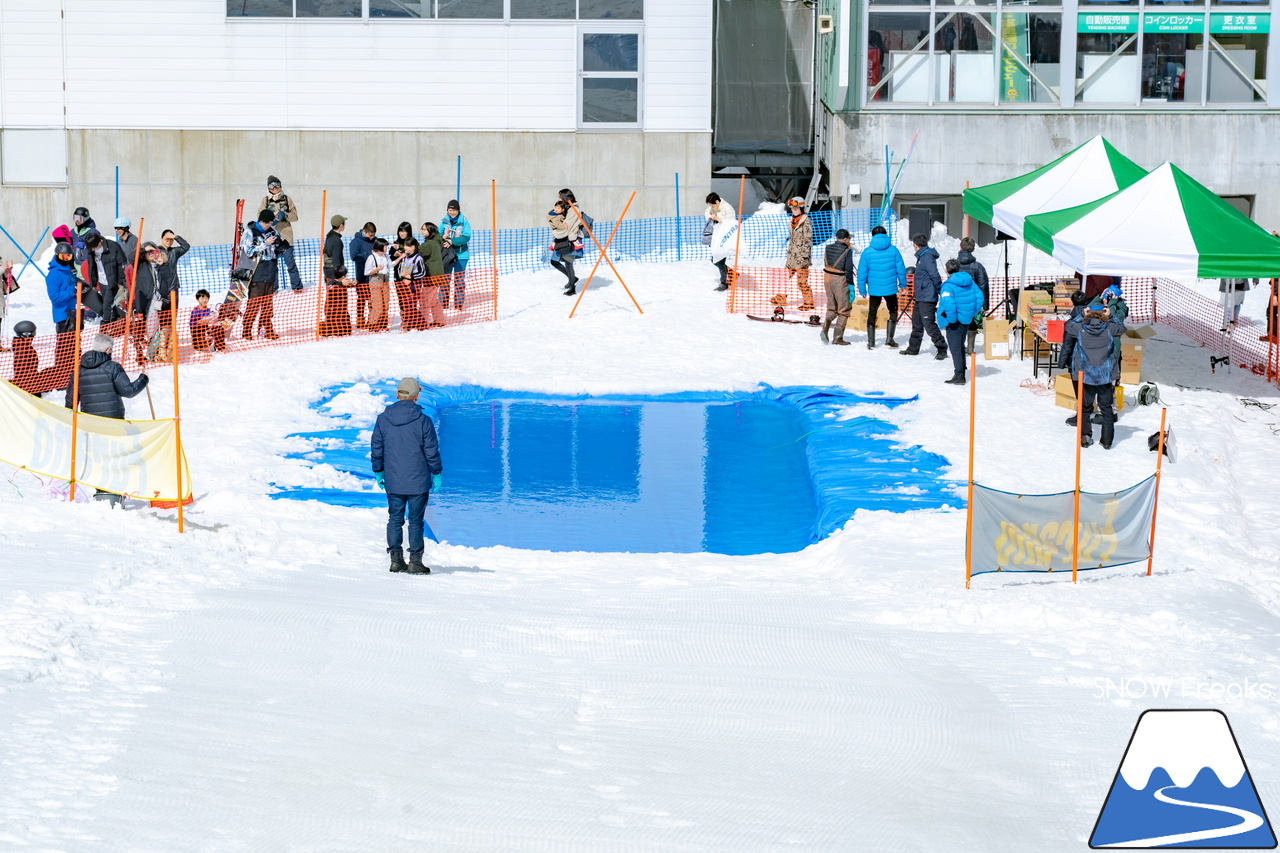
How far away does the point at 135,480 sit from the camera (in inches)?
467

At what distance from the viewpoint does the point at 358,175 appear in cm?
2592

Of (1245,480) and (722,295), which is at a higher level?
(722,295)

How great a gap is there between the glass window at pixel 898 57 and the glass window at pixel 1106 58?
8.64 feet

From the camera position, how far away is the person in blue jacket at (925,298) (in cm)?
1828

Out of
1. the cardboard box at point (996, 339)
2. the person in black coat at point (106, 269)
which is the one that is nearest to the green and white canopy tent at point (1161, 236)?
the cardboard box at point (996, 339)

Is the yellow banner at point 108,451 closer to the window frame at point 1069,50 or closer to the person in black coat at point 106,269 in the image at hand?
the person in black coat at point 106,269

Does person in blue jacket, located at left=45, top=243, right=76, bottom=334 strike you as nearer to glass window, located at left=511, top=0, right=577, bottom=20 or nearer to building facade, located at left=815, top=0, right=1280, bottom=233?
glass window, located at left=511, top=0, right=577, bottom=20

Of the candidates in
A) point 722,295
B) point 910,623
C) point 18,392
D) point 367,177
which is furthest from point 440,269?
point 910,623

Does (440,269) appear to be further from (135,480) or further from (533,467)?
(135,480)

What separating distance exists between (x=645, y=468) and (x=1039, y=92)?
13919 mm

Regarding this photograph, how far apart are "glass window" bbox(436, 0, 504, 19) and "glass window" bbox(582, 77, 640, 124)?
6.58 ft

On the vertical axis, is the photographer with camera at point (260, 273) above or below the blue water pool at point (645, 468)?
above

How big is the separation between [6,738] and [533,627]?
349 centimetres

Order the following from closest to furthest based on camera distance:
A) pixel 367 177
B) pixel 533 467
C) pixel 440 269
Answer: pixel 533 467
pixel 440 269
pixel 367 177
